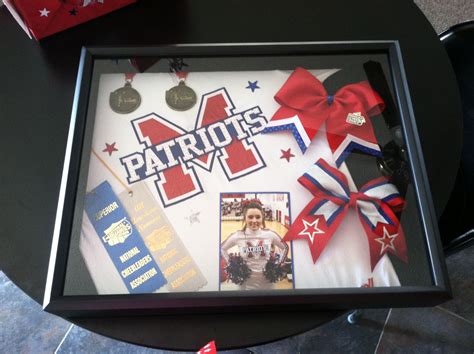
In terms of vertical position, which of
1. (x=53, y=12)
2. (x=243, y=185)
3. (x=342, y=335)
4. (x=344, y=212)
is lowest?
(x=342, y=335)

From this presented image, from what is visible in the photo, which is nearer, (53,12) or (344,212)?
(344,212)

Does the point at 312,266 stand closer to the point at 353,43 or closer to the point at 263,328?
the point at 263,328

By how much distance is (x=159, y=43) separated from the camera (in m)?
0.91

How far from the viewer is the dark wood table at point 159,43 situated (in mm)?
674

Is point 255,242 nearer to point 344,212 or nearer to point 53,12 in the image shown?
point 344,212

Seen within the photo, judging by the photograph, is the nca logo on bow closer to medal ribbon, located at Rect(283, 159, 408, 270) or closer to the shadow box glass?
the shadow box glass

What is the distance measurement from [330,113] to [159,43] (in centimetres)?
38

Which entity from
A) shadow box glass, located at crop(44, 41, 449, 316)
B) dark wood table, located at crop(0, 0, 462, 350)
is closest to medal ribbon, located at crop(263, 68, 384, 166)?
shadow box glass, located at crop(44, 41, 449, 316)

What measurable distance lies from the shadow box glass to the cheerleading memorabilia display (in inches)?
5.0

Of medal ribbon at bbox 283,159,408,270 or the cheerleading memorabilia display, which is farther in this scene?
the cheerleading memorabilia display

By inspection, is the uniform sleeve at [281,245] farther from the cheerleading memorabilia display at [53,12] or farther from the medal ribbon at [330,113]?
the cheerleading memorabilia display at [53,12]

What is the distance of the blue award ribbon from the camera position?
68 centimetres

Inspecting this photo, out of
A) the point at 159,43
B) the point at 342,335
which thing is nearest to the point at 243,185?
the point at 159,43

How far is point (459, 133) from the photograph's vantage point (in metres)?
0.83
